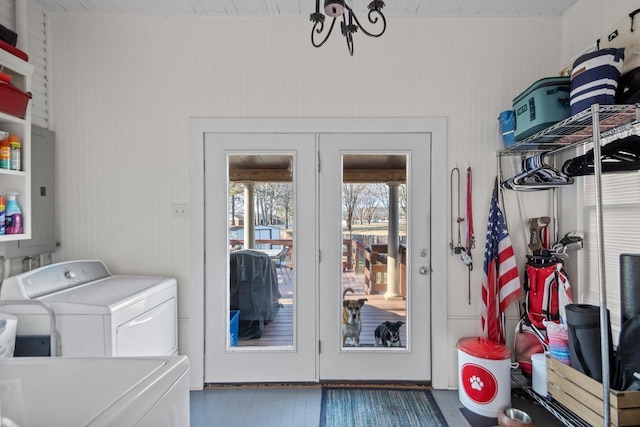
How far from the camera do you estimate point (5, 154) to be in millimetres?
1825

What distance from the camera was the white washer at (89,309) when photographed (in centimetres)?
166

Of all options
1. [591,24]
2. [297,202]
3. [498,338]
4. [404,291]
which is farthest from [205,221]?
[591,24]

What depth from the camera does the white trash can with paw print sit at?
2002 mm

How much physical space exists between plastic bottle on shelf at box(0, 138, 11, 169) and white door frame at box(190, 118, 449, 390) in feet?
3.26

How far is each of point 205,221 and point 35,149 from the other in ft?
3.99

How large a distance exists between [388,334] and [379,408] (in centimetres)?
49

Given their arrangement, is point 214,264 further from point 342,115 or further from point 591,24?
point 591,24

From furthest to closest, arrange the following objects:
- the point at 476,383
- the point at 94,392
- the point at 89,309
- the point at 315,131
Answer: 1. the point at 315,131
2. the point at 476,383
3. the point at 89,309
4. the point at 94,392

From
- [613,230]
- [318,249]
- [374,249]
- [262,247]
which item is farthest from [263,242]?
[613,230]

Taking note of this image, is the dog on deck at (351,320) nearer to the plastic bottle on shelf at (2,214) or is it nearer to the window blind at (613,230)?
the window blind at (613,230)

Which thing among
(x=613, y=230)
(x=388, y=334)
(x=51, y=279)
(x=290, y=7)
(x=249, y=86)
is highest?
(x=290, y=7)

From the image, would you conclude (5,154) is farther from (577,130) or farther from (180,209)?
(577,130)

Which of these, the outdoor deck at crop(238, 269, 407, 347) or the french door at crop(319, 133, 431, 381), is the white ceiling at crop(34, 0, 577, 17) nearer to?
the french door at crop(319, 133, 431, 381)

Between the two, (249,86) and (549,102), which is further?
(249,86)
